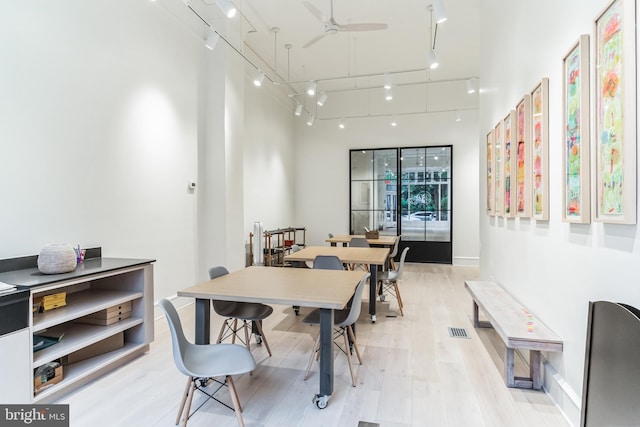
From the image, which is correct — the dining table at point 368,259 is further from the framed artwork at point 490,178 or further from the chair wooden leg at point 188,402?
the chair wooden leg at point 188,402

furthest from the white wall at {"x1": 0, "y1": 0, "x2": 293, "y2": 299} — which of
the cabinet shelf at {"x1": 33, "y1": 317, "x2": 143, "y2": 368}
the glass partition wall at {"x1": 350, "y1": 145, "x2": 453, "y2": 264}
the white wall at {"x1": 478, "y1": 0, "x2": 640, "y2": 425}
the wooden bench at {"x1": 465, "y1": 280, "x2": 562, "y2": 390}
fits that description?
the glass partition wall at {"x1": 350, "y1": 145, "x2": 453, "y2": 264}

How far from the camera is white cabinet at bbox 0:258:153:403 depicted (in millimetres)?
2094

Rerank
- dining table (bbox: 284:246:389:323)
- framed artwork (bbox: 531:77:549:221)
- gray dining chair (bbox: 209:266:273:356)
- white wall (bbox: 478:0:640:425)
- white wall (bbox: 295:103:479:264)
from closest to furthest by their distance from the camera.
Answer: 1. white wall (bbox: 478:0:640:425)
2. framed artwork (bbox: 531:77:549:221)
3. gray dining chair (bbox: 209:266:273:356)
4. dining table (bbox: 284:246:389:323)
5. white wall (bbox: 295:103:479:264)

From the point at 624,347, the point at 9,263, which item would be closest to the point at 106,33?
the point at 9,263

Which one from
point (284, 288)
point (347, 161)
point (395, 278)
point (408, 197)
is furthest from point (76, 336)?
point (408, 197)

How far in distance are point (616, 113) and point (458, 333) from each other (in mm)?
2763

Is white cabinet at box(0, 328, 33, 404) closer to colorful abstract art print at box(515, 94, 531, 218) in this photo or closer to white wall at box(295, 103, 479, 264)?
colorful abstract art print at box(515, 94, 531, 218)

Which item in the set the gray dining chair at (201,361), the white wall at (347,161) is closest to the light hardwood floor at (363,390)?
the gray dining chair at (201,361)

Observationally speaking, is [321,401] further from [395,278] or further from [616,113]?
[616,113]

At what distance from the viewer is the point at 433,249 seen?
7988mm

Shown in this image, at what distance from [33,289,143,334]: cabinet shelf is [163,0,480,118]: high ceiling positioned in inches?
127

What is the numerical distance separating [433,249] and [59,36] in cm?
759

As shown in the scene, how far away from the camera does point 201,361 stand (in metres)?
1.99

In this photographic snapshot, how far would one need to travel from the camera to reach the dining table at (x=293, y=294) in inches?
87.7
